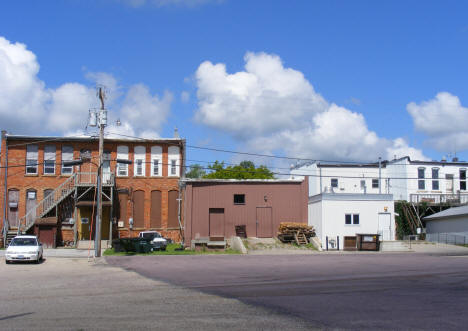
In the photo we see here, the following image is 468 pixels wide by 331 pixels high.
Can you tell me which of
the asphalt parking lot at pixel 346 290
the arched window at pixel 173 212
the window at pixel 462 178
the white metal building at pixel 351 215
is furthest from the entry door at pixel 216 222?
the window at pixel 462 178

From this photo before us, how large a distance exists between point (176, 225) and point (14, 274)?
79.7 ft

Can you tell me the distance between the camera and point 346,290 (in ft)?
44.9

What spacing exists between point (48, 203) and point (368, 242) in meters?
25.4

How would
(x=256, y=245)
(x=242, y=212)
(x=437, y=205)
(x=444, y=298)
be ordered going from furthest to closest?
1. (x=437, y=205)
2. (x=242, y=212)
3. (x=256, y=245)
4. (x=444, y=298)

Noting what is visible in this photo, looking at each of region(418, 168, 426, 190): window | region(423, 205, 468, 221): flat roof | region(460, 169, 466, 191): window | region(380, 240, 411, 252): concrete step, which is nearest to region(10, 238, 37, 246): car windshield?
region(380, 240, 411, 252): concrete step

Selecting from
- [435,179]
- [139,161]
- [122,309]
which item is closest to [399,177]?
[435,179]

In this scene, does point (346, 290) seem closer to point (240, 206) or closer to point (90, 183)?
point (240, 206)

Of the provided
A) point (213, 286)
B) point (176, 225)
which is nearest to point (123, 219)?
point (176, 225)

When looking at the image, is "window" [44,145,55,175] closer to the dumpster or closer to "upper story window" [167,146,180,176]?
"upper story window" [167,146,180,176]

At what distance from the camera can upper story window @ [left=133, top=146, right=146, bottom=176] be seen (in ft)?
145

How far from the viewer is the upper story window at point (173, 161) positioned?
4447 centimetres

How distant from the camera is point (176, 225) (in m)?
43.7

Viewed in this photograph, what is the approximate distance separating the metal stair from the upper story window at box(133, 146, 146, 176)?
543 centimetres

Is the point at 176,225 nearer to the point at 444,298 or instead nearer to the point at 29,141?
the point at 29,141
